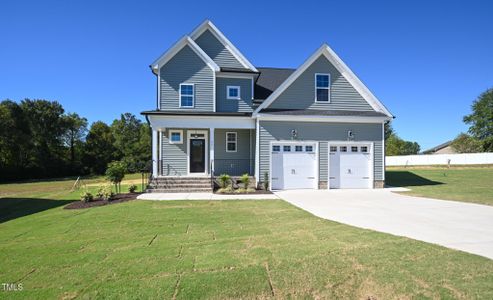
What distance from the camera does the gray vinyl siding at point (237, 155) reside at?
1570 centimetres

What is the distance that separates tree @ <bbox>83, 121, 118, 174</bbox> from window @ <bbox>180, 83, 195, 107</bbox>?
115 ft

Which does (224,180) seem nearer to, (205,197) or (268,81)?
(205,197)

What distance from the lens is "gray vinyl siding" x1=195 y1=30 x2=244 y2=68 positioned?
16219 millimetres

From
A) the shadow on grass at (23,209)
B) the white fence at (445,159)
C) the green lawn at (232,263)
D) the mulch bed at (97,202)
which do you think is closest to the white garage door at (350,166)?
the green lawn at (232,263)

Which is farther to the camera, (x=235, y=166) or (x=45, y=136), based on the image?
(x=45, y=136)

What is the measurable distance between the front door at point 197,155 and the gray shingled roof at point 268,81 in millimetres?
4499

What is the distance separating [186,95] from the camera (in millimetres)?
15344

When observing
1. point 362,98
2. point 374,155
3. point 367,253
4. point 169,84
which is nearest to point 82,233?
point 367,253

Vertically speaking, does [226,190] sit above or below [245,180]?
below

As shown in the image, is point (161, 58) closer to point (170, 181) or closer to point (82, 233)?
point (170, 181)

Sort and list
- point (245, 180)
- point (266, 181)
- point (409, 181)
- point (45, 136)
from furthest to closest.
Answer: point (45, 136) < point (409, 181) < point (266, 181) < point (245, 180)

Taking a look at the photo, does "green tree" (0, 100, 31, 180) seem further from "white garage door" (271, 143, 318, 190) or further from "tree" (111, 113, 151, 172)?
"white garage door" (271, 143, 318, 190)

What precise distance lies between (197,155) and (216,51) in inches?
265

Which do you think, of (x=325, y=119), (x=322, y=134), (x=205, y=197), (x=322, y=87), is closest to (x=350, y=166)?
(x=322, y=134)
